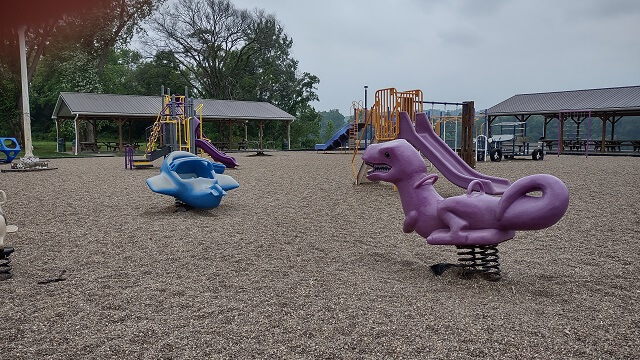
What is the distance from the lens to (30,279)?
171 inches

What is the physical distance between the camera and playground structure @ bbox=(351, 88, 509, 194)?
8062mm

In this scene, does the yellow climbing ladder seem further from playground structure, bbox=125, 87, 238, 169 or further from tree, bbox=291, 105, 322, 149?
A: tree, bbox=291, 105, 322, 149

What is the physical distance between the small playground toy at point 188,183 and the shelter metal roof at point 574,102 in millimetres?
24746

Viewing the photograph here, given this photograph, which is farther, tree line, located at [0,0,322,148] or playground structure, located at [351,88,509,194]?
tree line, located at [0,0,322,148]

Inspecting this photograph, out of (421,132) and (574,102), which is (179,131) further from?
(574,102)

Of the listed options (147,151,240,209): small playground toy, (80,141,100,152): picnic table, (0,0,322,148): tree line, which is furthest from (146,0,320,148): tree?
(147,151,240,209): small playground toy

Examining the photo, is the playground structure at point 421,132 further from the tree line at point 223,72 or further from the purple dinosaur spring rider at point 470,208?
the tree line at point 223,72

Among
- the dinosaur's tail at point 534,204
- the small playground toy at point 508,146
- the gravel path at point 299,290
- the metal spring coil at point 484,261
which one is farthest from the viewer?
the small playground toy at point 508,146

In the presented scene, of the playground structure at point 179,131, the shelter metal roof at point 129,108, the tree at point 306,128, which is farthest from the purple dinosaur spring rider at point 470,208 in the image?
the tree at point 306,128

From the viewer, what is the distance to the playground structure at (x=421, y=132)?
806cm

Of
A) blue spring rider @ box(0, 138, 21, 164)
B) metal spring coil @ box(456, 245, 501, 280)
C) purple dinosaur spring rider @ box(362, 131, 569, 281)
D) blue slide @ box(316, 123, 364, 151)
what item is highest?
blue slide @ box(316, 123, 364, 151)

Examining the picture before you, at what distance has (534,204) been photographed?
391 cm

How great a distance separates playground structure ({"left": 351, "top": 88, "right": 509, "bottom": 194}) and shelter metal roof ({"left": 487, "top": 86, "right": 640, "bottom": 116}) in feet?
59.8

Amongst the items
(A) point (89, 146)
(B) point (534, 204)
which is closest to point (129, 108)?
(A) point (89, 146)
